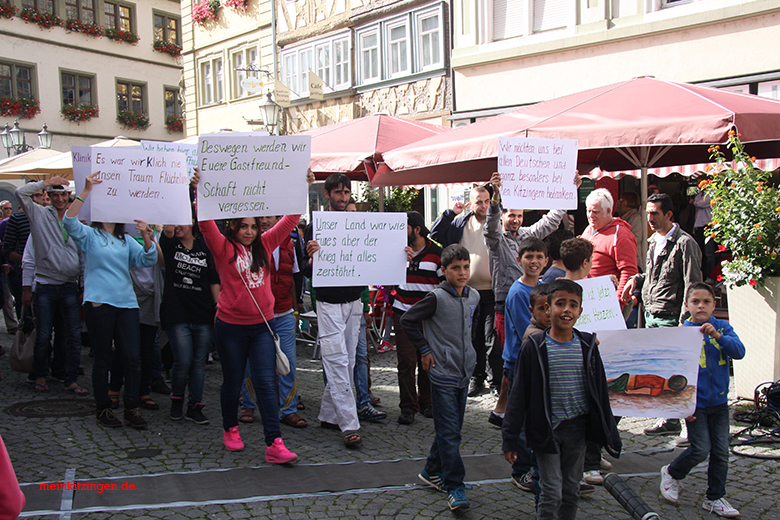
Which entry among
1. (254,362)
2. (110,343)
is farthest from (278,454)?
(110,343)

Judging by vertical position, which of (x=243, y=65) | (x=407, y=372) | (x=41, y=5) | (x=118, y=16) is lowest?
(x=407, y=372)

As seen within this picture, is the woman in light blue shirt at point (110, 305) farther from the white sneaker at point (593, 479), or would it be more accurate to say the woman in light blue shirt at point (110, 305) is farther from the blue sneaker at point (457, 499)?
the white sneaker at point (593, 479)

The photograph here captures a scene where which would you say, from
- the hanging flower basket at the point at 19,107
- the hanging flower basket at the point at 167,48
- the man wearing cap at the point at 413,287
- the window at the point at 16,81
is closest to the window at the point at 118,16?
the hanging flower basket at the point at 167,48

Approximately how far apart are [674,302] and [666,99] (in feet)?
5.86

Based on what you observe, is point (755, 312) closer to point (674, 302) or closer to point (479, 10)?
point (674, 302)

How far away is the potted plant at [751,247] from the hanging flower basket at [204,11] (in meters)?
20.8

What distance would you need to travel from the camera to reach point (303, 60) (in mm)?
19531

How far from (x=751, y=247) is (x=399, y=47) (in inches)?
489

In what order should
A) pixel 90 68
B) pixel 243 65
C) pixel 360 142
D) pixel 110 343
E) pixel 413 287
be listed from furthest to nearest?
pixel 90 68 → pixel 243 65 → pixel 360 142 → pixel 413 287 → pixel 110 343

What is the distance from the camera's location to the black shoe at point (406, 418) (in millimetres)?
5617

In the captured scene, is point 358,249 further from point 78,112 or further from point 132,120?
point 132,120

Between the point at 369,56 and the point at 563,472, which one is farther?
the point at 369,56

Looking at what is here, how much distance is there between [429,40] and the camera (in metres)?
15.7

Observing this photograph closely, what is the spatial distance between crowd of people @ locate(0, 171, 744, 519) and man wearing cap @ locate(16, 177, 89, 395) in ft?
0.05
